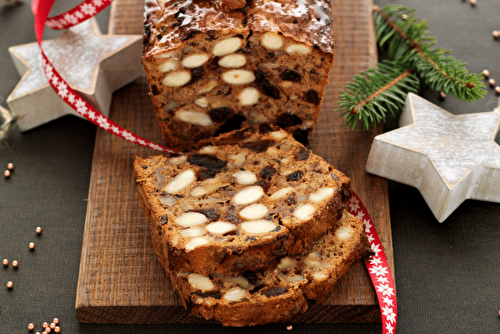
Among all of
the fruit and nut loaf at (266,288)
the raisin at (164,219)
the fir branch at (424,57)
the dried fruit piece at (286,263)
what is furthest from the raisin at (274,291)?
the fir branch at (424,57)

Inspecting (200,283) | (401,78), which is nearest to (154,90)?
(200,283)

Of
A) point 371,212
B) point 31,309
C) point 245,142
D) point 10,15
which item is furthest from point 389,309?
point 10,15

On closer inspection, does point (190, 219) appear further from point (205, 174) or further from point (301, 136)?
point (301, 136)

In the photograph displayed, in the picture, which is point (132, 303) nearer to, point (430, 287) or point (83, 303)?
point (83, 303)

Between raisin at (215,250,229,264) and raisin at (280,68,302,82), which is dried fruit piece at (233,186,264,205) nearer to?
raisin at (215,250,229,264)

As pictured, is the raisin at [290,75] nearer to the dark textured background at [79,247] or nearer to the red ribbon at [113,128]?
the red ribbon at [113,128]

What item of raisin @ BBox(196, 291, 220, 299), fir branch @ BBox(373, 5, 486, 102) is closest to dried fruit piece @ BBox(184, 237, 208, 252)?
raisin @ BBox(196, 291, 220, 299)
